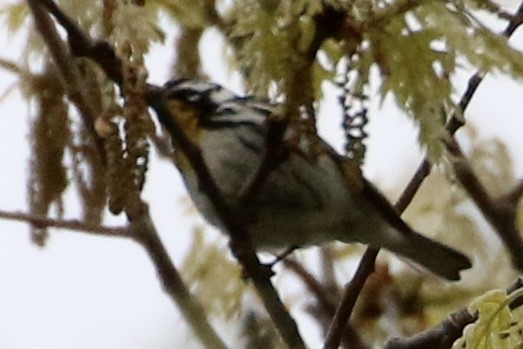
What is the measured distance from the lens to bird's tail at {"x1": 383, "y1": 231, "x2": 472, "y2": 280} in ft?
5.34

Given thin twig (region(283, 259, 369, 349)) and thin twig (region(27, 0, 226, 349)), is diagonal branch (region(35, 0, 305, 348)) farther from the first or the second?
thin twig (region(283, 259, 369, 349))

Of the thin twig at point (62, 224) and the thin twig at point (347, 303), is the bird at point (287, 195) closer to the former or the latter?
the thin twig at point (347, 303)

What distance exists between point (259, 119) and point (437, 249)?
A: 0.36m

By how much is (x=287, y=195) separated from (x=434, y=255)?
0.77 feet

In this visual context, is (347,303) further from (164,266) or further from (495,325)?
(495,325)

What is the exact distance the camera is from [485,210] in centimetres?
142

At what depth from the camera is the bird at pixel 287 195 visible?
168 cm

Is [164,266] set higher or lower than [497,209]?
higher

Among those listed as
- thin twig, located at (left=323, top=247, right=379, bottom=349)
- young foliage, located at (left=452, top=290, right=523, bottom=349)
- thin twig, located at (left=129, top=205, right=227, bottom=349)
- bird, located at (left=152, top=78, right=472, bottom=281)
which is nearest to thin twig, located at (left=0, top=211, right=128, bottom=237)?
thin twig, located at (left=129, top=205, right=227, bottom=349)

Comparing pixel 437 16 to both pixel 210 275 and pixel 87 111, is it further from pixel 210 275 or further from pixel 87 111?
pixel 210 275

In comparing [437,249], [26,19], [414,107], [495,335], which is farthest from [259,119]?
[495,335]

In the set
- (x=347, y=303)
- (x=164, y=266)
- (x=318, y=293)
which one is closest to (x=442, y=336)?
(x=347, y=303)

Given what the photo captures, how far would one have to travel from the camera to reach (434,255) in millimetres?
1669

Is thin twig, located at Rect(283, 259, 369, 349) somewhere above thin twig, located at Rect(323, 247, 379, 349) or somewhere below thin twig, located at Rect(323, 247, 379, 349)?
below
